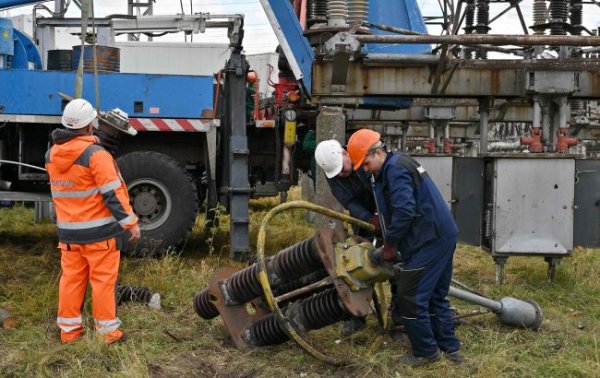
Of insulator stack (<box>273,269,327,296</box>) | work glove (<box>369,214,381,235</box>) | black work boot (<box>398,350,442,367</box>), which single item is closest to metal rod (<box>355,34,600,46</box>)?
work glove (<box>369,214,381,235</box>)

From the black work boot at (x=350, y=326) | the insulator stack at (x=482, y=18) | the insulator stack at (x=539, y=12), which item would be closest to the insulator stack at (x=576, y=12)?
the insulator stack at (x=539, y=12)

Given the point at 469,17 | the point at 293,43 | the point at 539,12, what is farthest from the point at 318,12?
the point at 469,17

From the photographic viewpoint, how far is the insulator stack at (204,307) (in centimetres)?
586

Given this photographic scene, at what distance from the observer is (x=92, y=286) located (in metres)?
5.60

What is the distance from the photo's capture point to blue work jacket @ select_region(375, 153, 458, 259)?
195 inches

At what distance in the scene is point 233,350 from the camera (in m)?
5.59

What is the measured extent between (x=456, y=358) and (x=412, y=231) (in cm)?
92

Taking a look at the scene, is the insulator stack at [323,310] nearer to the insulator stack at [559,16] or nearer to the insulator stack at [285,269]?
the insulator stack at [285,269]

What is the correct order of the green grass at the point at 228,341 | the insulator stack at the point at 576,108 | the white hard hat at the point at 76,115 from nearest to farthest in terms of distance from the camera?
1. the green grass at the point at 228,341
2. the white hard hat at the point at 76,115
3. the insulator stack at the point at 576,108

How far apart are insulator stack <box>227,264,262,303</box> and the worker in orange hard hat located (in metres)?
0.91

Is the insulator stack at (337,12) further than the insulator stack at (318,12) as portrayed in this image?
No

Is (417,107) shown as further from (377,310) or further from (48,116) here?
(377,310)

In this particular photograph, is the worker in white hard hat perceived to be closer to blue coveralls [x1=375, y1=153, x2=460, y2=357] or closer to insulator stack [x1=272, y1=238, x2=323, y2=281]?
blue coveralls [x1=375, y1=153, x2=460, y2=357]

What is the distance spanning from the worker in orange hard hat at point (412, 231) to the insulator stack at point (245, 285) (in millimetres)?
914
